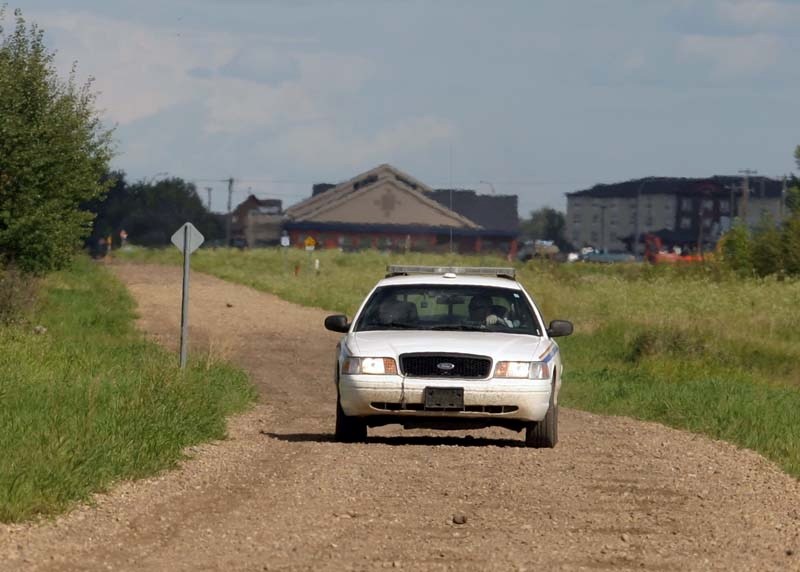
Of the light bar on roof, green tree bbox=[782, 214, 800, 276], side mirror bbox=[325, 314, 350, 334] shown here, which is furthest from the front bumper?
green tree bbox=[782, 214, 800, 276]

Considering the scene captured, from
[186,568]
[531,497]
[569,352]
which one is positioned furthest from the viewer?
[569,352]

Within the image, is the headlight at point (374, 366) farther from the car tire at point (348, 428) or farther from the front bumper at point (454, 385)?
the car tire at point (348, 428)

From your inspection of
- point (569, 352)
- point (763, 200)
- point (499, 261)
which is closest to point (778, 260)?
point (499, 261)

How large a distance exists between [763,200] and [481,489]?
14171 centimetres

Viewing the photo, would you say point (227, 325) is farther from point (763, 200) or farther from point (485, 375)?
point (763, 200)

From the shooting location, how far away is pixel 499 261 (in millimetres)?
68250

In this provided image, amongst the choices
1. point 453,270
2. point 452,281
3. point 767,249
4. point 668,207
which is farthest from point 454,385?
point 668,207

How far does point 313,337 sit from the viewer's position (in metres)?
34.7

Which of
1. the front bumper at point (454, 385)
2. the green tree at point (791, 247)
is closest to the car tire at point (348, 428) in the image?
the front bumper at point (454, 385)

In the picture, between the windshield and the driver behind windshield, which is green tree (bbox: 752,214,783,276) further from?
the driver behind windshield

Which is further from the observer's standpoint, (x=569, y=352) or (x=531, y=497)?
(x=569, y=352)

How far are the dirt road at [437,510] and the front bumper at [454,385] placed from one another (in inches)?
14.6

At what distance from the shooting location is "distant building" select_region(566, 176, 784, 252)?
145 meters

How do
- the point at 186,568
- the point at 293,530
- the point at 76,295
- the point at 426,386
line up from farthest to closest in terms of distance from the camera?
the point at 76,295
the point at 426,386
the point at 293,530
the point at 186,568
